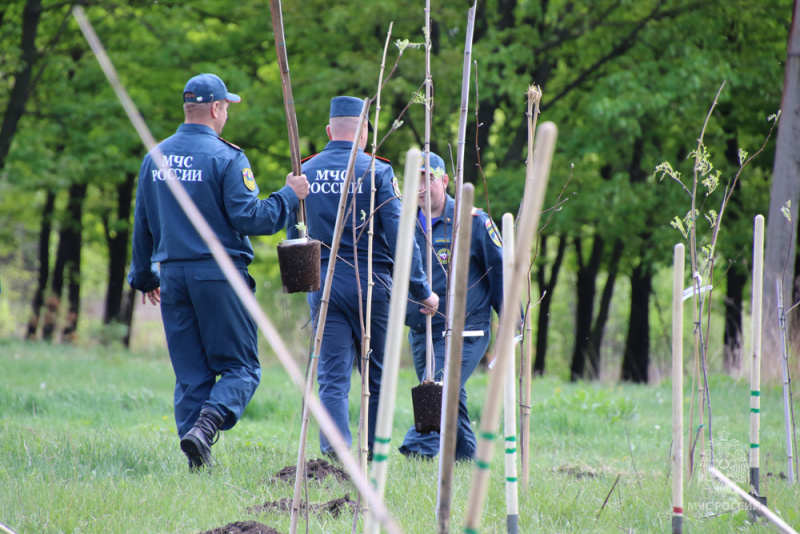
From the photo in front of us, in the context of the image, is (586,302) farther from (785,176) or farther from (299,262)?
(299,262)

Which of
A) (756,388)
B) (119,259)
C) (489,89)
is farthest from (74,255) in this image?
(756,388)

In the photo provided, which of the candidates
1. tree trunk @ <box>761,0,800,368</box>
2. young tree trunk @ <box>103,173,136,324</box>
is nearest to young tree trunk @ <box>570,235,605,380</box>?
tree trunk @ <box>761,0,800,368</box>

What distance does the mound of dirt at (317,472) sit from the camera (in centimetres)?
345

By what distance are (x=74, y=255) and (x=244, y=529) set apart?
16.1 meters

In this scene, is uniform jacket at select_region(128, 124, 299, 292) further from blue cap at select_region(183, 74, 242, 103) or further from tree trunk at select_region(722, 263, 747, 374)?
tree trunk at select_region(722, 263, 747, 374)

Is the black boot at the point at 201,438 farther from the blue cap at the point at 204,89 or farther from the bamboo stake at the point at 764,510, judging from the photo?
the bamboo stake at the point at 764,510

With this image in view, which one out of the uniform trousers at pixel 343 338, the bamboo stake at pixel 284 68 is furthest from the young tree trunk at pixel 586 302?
the bamboo stake at pixel 284 68

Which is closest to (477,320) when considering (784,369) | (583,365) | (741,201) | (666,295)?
(784,369)

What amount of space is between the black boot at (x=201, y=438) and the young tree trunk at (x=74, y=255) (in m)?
12.5

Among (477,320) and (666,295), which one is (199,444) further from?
(666,295)

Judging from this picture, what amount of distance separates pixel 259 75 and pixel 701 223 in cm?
797

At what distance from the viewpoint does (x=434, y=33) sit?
472 inches

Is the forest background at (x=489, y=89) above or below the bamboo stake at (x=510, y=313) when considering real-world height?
above

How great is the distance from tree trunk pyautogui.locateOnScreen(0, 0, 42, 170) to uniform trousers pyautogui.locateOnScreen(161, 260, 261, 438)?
8043 mm
